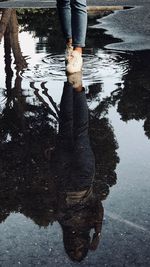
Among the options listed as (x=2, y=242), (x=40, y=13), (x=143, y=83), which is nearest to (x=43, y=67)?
(x=143, y=83)

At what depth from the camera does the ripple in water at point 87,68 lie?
5832 millimetres

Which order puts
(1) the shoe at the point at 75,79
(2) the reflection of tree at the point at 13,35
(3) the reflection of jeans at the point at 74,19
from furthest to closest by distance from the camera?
(2) the reflection of tree at the point at 13,35 < (3) the reflection of jeans at the point at 74,19 < (1) the shoe at the point at 75,79

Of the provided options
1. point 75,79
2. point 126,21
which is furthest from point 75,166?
point 126,21

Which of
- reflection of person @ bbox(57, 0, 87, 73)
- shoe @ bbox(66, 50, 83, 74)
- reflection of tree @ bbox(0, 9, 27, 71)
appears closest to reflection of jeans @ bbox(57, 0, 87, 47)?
reflection of person @ bbox(57, 0, 87, 73)

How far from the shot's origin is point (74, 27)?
632cm

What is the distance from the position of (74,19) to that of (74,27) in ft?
0.35

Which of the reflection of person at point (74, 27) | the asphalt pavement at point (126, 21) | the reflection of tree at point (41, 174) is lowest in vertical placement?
the reflection of tree at point (41, 174)

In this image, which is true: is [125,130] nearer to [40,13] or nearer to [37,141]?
[37,141]

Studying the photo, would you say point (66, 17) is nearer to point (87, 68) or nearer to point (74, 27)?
point (74, 27)

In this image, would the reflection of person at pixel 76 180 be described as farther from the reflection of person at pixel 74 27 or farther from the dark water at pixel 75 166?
the reflection of person at pixel 74 27

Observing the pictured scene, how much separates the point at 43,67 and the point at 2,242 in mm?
4077

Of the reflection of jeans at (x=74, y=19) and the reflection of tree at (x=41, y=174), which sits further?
the reflection of jeans at (x=74, y=19)

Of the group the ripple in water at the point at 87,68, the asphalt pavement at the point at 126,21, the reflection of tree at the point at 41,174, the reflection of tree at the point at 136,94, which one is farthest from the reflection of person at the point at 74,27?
the reflection of tree at the point at 41,174

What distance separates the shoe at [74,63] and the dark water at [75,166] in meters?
0.11
